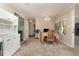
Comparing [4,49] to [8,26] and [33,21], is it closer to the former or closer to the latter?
[8,26]

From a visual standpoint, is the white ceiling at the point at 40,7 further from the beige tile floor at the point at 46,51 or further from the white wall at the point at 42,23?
the white wall at the point at 42,23

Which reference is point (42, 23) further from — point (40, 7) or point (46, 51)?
point (46, 51)

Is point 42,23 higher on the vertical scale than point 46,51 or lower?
higher

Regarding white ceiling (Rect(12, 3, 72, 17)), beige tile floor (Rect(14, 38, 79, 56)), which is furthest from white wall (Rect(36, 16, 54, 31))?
beige tile floor (Rect(14, 38, 79, 56))

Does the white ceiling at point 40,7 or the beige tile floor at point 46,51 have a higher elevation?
the white ceiling at point 40,7

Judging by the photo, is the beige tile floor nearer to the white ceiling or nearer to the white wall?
the white ceiling

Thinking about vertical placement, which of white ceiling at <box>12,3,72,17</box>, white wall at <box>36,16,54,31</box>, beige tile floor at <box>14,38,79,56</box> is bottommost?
beige tile floor at <box>14,38,79,56</box>

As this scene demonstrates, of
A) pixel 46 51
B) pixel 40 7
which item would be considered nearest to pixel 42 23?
pixel 40 7

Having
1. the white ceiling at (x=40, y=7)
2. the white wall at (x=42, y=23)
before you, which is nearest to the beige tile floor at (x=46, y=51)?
the white ceiling at (x=40, y=7)

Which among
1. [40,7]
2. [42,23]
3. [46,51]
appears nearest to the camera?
[46,51]

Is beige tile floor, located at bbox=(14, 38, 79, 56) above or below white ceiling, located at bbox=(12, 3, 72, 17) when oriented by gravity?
below

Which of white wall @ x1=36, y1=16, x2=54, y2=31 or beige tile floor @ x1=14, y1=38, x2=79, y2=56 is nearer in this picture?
beige tile floor @ x1=14, y1=38, x2=79, y2=56

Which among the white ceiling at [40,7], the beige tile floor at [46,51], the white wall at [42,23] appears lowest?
the beige tile floor at [46,51]

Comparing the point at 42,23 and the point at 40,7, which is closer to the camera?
the point at 40,7
